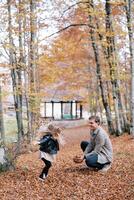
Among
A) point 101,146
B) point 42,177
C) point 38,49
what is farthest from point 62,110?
point 42,177

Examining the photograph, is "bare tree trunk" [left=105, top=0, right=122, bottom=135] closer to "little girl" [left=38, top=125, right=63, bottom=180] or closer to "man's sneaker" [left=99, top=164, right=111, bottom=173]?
"man's sneaker" [left=99, top=164, right=111, bottom=173]

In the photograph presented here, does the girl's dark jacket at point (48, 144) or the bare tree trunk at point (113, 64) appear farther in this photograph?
the bare tree trunk at point (113, 64)

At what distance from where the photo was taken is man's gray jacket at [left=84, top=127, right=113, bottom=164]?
779 centimetres

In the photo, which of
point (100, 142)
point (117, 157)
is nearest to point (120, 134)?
point (117, 157)

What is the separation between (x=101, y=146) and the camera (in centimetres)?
783

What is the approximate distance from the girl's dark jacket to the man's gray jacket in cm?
78

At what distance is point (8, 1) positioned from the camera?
619 inches

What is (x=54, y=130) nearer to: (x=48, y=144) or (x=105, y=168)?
(x=48, y=144)

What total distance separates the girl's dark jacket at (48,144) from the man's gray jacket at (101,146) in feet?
2.55

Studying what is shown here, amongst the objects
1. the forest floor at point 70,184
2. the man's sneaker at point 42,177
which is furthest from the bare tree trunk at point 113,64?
the man's sneaker at point 42,177

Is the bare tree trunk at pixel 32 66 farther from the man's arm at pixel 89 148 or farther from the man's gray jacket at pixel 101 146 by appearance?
the man's gray jacket at pixel 101 146

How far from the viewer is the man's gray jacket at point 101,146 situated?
7789 millimetres

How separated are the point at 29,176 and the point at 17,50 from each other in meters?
8.58

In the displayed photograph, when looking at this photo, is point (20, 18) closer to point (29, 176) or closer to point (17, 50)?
point (17, 50)
